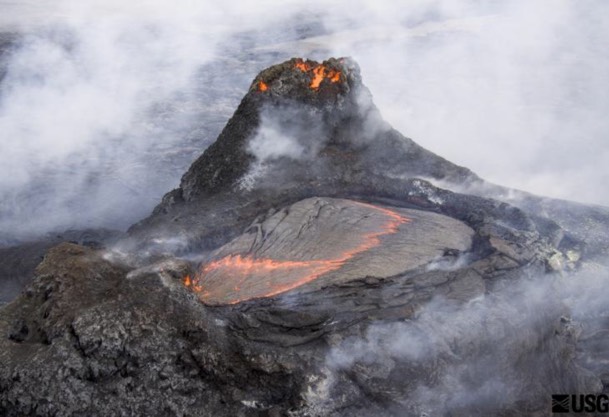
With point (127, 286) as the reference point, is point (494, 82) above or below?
below

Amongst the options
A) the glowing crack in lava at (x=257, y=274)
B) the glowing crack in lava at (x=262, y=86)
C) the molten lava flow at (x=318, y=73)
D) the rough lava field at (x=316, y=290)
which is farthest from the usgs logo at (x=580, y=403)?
the glowing crack in lava at (x=262, y=86)

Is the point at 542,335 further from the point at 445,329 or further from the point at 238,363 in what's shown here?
the point at 238,363

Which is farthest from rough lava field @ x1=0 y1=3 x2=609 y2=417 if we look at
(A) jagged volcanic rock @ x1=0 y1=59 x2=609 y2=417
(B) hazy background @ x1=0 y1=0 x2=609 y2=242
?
(B) hazy background @ x1=0 y1=0 x2=609 y2=242

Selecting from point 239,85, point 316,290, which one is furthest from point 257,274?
point 239,85

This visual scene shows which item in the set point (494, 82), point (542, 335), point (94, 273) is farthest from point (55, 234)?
Result: point (494, 82)

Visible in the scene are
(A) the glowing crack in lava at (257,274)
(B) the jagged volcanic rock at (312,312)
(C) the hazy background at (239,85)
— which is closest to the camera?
(B) the jagged volcanic rock at (312,312)

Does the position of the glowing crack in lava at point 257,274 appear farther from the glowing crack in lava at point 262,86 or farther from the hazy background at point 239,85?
the hazy background at point 239,85

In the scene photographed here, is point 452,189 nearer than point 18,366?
No
